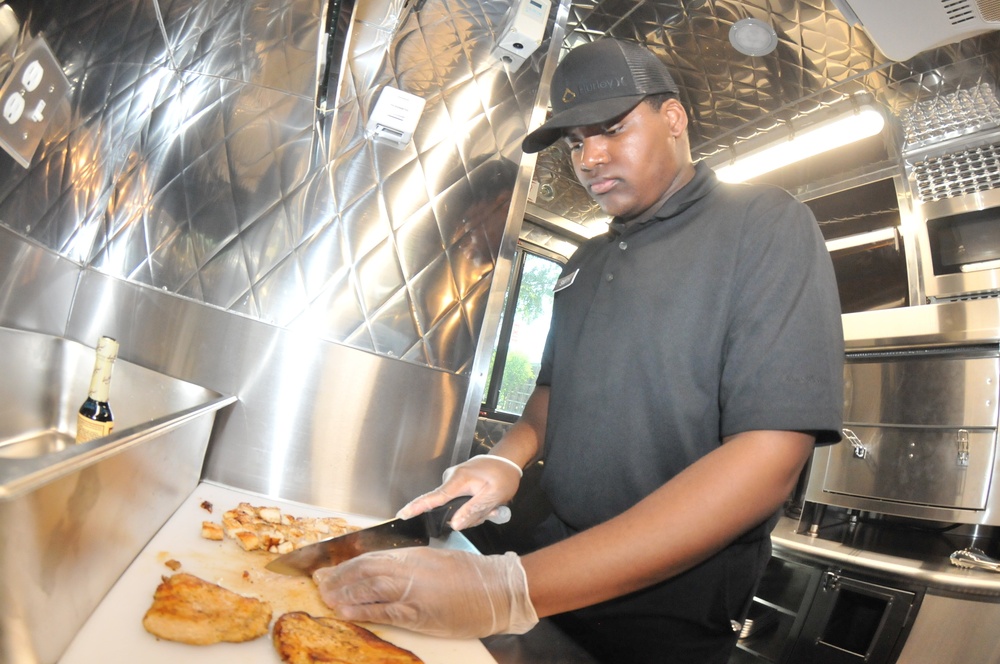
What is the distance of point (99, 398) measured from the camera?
1.44 metres

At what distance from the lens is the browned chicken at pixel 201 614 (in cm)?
85

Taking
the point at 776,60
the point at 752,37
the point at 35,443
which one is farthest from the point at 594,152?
the point at 776,60

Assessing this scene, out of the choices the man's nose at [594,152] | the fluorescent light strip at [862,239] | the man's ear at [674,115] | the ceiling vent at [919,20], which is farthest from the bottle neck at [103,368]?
the fluorescent light strip at [862,239]

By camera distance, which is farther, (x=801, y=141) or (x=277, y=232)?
(x=801, y=141)

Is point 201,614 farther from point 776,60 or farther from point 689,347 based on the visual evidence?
point 776,60

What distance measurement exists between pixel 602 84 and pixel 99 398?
1401 mm

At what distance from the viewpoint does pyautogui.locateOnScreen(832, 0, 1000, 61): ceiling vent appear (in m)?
1.87

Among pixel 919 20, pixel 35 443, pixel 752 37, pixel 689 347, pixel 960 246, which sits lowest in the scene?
pixel 35 443

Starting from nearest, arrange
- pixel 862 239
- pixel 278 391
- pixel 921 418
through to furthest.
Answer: pixel 278 391 → pixel 921 418 → pixel 862 239

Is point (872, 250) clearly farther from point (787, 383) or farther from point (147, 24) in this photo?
point (147, 24)

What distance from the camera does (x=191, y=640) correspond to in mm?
846

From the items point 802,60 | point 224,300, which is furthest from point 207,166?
point 802,60

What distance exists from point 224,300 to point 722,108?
9.01ft

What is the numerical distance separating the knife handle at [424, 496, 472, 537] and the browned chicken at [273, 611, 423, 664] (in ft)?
1.07
